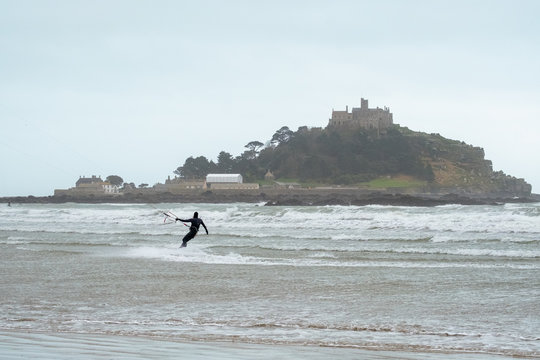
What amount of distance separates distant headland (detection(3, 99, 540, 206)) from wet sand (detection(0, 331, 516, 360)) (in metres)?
96.1

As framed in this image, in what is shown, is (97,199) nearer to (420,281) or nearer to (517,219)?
(517,219)

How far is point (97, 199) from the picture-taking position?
101 m

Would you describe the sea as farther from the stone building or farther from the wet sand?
the stone building

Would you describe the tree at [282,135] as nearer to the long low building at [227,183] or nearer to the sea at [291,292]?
the long low building at [227,183]

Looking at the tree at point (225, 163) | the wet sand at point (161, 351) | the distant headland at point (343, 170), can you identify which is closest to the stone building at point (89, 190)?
the distant headland at point (343, 170)

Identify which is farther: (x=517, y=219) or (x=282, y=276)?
(x=517, y=219)

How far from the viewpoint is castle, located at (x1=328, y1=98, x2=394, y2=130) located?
443 ft

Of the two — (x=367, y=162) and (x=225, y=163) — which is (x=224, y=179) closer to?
(x=225, y=163)

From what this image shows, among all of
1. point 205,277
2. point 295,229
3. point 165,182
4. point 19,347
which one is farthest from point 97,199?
point 19,347

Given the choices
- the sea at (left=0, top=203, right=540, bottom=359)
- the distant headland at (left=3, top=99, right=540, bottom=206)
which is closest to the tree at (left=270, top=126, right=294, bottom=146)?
A: the distant headland at (left=3, top=99, right=540, bottom=206)

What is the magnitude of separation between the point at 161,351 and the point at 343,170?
4664 inches

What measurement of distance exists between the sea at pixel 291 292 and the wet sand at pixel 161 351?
0.11 metres

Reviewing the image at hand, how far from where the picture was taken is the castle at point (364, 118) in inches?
5315

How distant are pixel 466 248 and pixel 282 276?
340 inches
